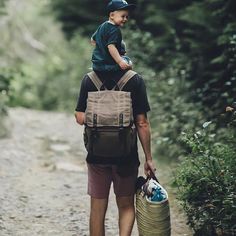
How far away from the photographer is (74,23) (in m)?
17.0

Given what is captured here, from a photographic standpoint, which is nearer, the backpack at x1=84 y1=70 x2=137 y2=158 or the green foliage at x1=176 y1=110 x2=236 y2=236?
the backpack at x1=84 y1=70 x2=137 y2=158

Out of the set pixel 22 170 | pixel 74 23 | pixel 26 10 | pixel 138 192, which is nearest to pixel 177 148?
pixel 22 170

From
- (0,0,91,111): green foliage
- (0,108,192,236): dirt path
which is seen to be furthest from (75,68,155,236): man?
(0,0,91,111): green foliage

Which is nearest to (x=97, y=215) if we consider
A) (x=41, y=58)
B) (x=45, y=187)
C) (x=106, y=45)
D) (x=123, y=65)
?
(x=123, y=65)

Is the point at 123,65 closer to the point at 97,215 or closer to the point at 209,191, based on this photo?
the point at 97,215

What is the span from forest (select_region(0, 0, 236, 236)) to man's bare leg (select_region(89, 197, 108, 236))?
90 cm

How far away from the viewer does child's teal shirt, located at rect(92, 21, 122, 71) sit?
4238 millimetres

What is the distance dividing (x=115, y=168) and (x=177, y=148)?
424 centimetres

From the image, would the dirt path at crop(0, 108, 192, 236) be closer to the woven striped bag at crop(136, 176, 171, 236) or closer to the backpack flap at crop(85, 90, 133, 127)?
the woven striped bag at crop(136, 176, 171, 236)

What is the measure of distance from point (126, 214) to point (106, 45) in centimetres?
136

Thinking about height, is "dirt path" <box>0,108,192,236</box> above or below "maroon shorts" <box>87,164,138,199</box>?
below

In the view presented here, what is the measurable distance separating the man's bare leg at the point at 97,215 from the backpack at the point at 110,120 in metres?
0.47

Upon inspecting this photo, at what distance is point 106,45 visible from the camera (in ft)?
14.0

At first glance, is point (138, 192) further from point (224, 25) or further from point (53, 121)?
point (53, 121)
